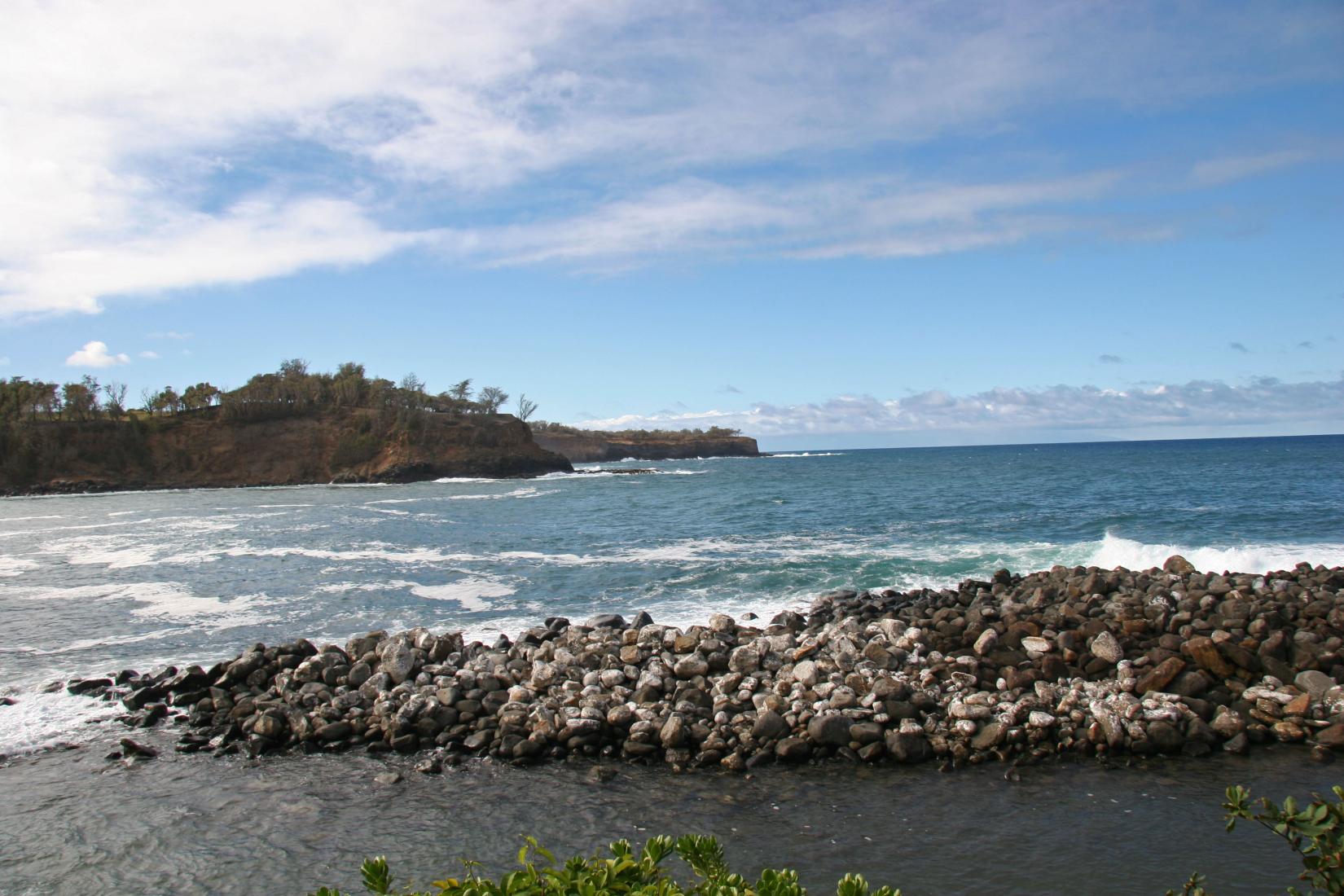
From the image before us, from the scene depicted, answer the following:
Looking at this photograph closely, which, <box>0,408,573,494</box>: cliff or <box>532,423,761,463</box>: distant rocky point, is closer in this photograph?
<box>0,408,573,494</box>: cliff

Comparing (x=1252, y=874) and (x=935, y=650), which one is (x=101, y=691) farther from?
(x=1252, y=874)

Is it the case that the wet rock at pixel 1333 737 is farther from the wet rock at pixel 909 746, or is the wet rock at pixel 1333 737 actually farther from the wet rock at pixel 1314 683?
the wet rock at pixel 909 746

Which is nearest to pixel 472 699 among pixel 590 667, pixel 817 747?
pixel 590 667

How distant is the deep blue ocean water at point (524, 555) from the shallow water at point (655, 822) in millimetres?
3462

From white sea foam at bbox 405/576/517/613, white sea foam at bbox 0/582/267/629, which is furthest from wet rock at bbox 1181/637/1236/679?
white sea foam at bbox 0/582/267/629

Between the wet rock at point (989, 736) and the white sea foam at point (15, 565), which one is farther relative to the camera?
the white sea foam at point (15, 565)

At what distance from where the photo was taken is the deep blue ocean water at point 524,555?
17.1 m

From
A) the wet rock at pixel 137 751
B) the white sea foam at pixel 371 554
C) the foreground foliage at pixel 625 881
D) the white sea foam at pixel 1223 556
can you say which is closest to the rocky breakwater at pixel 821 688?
the wet rock at pixel 137 751

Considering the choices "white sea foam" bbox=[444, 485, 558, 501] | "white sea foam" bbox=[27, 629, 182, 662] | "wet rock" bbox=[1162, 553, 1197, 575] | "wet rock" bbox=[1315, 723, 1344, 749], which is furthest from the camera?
"white sea foam" bbox=[444, 485, 558, 501]

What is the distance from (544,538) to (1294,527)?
1055 inches

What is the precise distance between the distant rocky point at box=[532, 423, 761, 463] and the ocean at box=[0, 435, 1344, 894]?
108 metres

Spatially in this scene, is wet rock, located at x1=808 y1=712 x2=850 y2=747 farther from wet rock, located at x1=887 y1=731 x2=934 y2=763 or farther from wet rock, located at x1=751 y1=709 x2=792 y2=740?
wet rock, located at x1=887 y1=731 x2=934 y2=763

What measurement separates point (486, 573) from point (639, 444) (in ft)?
487

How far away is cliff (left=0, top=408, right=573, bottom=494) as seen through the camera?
83188mm
